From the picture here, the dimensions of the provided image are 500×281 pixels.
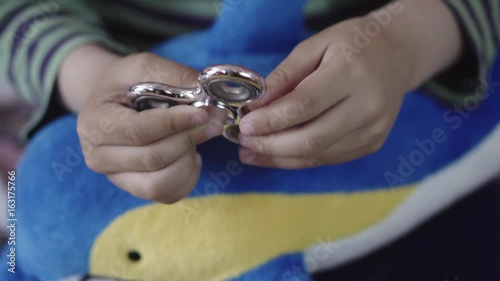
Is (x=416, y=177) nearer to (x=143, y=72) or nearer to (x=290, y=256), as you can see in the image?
(x=290, y=256)

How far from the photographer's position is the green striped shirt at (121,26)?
50 cm

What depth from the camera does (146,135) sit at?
0.37 meters

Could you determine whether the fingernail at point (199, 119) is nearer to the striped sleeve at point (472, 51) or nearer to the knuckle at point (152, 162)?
the knuckle at point (152, 162)

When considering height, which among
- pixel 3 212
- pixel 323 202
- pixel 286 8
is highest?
pixel 286 8

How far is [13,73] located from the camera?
574mm

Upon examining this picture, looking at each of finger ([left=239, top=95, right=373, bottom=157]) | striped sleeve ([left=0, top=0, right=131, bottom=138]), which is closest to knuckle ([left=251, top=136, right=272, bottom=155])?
finger ([left=239, top=95, right=373, bottom=157])

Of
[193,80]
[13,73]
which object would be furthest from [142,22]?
[193,80]

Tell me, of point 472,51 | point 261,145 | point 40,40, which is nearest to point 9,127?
point 40,40

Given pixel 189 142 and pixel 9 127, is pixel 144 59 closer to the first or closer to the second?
pixel 189 142

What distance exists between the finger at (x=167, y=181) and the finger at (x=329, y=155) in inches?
1.5

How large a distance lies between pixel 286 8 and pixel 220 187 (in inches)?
5.6

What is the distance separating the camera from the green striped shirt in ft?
1.66

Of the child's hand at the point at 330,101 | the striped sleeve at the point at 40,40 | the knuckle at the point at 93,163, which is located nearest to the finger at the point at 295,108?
the child's hand at the point at 330,101

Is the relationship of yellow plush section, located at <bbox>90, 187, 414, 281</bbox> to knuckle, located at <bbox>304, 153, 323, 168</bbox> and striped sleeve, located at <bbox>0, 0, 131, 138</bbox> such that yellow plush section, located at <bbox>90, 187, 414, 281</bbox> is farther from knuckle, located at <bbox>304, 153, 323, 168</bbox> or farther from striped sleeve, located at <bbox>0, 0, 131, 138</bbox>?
striped sleeve, located at <bbox>0, 0, 131, 138</bbox>
